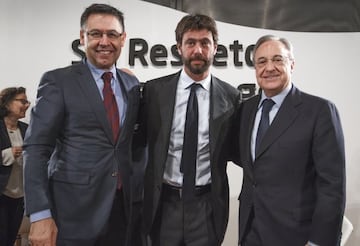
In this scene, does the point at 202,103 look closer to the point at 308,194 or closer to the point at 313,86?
the point at 308,194

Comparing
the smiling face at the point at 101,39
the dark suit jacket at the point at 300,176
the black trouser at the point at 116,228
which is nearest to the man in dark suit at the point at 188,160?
the black trouser at the point at 116,228

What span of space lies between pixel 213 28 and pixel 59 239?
1.36 meters

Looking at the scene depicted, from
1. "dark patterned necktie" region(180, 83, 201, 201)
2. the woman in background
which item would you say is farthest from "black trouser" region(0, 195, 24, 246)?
"dark patterned necktie" region(180, 83, 201, 201)

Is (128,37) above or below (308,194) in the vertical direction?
above

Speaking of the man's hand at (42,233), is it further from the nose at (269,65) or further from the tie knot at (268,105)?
the nose at (269,65)

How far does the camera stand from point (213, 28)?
233 centimetres

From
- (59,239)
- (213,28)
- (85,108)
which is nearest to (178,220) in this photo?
(59,239)

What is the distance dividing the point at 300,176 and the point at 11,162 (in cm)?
298

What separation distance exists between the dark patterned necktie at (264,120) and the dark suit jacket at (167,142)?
0.25 meters

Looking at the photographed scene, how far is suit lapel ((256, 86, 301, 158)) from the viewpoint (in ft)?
6.59

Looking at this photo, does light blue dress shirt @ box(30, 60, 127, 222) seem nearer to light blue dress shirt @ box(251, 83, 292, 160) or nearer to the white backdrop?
light blue dress shirt @ box(251, 83, 292, 160)

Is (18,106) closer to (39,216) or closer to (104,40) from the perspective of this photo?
(104,40)

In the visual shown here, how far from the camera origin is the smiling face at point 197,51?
230 centimetres

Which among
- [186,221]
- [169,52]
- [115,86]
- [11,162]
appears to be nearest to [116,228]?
[186,221]
